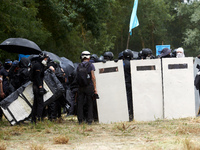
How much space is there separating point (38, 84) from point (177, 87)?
3.48 meters

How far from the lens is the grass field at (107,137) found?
732 centimetres

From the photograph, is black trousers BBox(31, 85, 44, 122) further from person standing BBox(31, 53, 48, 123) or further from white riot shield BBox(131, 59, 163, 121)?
white riot shield BBox(131, 59, 163, 121)

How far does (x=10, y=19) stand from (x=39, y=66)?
9.97 meters

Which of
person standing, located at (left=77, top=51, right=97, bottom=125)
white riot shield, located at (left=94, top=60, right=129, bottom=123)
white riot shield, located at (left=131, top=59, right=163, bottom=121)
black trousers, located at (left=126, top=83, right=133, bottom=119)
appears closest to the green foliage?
black trousers, located at (left=126, top=83, right=133, bottom=119)

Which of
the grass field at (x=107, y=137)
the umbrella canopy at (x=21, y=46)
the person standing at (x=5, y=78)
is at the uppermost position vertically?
the umbrella canopy at (x=21, y=46)

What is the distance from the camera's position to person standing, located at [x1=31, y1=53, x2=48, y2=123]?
11352 millimetres

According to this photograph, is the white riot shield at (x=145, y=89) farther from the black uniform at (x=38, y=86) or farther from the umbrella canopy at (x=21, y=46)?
the umbrella canopy at (x=21, y=46)

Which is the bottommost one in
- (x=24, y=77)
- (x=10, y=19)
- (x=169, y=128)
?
(x=169, y=128)

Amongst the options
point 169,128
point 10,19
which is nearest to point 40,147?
point 169,128

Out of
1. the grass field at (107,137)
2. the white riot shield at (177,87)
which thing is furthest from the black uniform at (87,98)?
the white riot shield at (177,87)

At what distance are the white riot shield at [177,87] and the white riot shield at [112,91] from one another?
1.07m

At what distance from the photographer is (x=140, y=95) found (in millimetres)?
11805

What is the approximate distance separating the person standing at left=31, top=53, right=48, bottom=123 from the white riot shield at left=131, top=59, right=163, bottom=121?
225cm

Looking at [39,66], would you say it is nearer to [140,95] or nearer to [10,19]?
[140,95]
